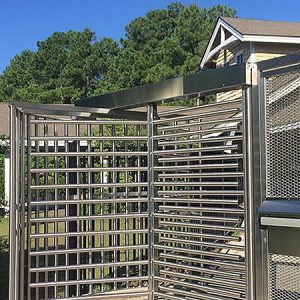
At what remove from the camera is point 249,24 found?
1850 cm

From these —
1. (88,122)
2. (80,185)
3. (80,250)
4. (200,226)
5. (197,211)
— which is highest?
(88,122)

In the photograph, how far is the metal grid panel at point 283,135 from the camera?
414 centimetres

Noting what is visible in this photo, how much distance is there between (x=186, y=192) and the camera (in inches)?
207

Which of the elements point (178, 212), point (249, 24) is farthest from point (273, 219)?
point (249, 24)

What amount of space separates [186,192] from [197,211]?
8.8 inches

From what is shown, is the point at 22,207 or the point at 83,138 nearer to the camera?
the point at 22,207

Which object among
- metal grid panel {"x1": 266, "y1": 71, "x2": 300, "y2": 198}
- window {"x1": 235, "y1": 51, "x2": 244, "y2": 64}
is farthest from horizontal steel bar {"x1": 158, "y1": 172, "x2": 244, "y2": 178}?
window {"x1": 235, "y1": 51, "x2": 244, "y2": 64}

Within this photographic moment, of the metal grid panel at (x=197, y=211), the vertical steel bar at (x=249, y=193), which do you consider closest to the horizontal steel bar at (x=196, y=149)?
the metal grid panel at (x=197, y=211)

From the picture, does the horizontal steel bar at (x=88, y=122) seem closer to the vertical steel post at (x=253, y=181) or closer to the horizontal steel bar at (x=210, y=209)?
the horizontal steel bar at (x=210, y=209)

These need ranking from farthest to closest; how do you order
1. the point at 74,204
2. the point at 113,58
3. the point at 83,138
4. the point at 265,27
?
the point at 113,58, the point at 265,27, the point at 74,204, the point at 83,138

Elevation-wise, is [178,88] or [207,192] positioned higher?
[178,88]

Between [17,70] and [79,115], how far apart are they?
147 ft

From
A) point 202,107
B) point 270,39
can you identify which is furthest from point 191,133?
point 270,39

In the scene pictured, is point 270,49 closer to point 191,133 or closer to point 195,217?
point 191,133
